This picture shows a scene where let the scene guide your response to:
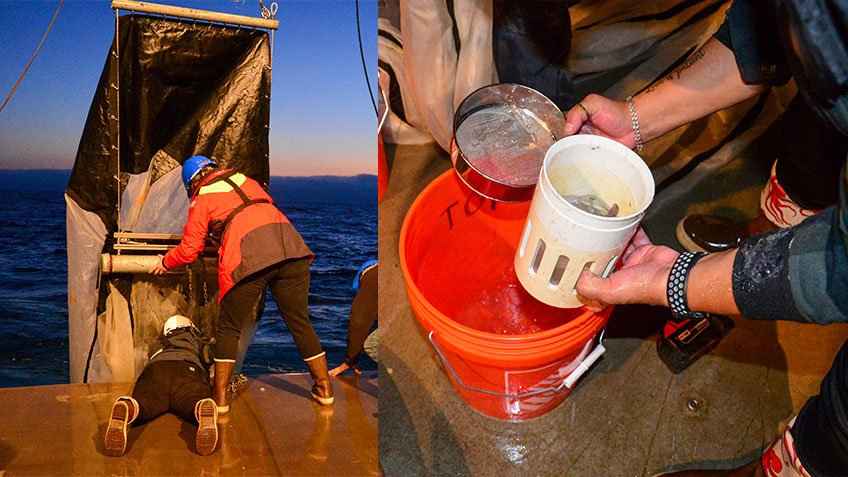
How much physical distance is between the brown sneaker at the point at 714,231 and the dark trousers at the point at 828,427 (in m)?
0.87

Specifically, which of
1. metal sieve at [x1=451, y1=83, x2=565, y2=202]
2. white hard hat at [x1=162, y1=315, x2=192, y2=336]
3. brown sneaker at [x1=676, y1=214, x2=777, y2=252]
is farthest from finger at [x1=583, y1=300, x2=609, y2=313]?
white hard hat at [x1=162, y1=315, x2=192, y2=336]

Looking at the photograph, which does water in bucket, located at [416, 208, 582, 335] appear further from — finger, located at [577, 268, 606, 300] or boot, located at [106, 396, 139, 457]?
boot, located at [106, 396, 139, 457]

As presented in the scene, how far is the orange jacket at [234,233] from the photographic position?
1.43 m

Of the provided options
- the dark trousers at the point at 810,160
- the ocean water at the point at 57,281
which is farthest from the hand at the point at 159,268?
the dark trousers at the point at 810,160

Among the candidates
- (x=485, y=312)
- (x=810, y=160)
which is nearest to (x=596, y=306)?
(x=485, y=312)

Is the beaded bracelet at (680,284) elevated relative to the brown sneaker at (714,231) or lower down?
elevated

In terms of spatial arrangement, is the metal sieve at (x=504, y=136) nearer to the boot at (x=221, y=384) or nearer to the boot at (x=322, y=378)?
the boot at (x=322, y=378)

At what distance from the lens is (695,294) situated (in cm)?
85

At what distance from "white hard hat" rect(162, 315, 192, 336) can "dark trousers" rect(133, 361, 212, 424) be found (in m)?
0.12

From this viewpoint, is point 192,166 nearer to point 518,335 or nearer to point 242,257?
point 242,257

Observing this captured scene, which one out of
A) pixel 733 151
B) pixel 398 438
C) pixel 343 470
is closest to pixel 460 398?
pixel 398 438

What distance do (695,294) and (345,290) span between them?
0.93 m

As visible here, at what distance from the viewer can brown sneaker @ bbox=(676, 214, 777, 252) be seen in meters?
1.75

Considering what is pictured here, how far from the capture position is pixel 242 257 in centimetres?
144
